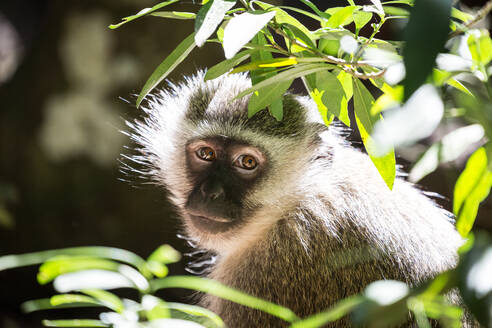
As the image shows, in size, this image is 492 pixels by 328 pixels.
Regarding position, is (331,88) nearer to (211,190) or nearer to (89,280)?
(89,280)

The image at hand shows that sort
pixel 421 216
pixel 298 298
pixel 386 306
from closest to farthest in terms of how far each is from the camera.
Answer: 1. pixel 386 306
2. pixel 298 298
3. pixel 421 216

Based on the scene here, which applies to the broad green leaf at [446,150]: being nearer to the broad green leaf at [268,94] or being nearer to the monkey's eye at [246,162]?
the broad green leaf at [268,94]

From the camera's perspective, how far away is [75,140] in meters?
3.65

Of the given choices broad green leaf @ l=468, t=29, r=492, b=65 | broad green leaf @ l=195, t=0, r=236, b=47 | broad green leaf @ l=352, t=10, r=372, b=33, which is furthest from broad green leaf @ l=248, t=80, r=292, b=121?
broad green leaf @ l=468, t=29, r=492, b=65

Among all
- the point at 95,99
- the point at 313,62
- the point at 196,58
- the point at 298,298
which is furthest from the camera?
the point at 95,99

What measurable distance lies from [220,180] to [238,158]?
14cm

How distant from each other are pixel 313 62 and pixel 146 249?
9.45ft

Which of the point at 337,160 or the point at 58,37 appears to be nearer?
the point at 337,160

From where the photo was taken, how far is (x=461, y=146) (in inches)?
28.0

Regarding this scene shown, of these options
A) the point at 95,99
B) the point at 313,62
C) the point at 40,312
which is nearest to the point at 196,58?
the point at 95,99

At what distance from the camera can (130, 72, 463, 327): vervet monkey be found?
176cm

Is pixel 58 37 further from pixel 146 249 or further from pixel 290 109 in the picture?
pixel 290 109

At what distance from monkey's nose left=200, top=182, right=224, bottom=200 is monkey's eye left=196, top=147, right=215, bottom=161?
21 cm

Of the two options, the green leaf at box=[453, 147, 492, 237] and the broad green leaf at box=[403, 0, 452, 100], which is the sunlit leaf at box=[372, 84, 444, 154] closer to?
the broad green leaf at box=[403, 0, 452, 100]
